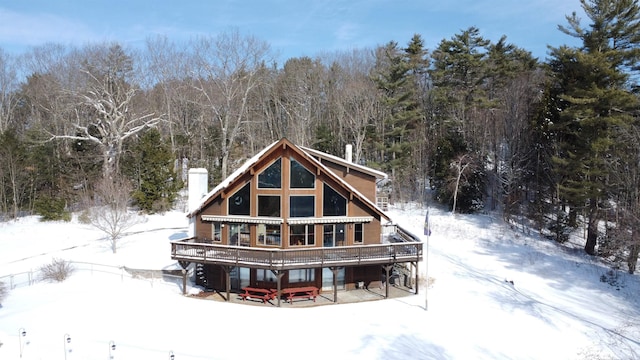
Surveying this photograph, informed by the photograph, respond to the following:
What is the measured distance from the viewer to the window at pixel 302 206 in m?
18.6

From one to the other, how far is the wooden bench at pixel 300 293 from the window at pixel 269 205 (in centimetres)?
365

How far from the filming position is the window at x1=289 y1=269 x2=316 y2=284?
61.5ft

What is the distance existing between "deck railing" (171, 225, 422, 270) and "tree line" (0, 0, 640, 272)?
14296mm

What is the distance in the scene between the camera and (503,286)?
67.1 ft

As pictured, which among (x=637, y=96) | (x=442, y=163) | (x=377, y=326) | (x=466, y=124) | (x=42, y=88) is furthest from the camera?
(x=42, y=88)

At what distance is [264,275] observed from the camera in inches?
739

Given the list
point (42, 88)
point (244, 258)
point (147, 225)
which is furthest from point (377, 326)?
point (42, 88)

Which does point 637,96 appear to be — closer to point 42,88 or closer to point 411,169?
point 411,169

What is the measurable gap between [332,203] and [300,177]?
6.95 ft

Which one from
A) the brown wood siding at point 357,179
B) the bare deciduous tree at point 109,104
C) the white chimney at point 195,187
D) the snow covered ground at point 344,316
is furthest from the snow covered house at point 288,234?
the bare deciduous tree at point 109,104

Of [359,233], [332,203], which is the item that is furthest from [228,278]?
[359,233]

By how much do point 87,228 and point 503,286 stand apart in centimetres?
2954

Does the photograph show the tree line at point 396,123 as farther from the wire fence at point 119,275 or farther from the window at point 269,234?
the window at point 269,234

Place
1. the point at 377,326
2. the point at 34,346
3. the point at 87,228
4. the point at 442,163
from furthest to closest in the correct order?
the point at 442,163
the point at 87,228
the point at 377,326
the point at 34,346
